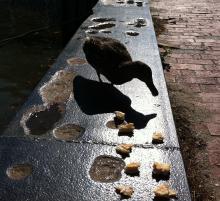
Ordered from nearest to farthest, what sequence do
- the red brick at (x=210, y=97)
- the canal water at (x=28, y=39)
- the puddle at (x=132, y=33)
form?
the red brick at (x=210, y=97), the puddle at (x=132, y=33), the canal water at (x=28, y=39)

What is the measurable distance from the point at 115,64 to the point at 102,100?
0.42 metres

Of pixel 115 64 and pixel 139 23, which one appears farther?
pixel 139 23

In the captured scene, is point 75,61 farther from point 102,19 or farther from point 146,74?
point 102,19

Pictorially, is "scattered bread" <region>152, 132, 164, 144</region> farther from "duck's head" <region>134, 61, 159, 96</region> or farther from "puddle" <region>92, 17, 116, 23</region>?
"puddle" <region>92, 17, 116, 23</region>

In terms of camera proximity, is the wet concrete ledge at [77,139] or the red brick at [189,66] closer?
the wet concrete ledge at [77,139]

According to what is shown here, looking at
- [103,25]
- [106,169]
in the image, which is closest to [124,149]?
[106,169]

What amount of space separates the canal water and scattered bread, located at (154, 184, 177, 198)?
339 centimetres

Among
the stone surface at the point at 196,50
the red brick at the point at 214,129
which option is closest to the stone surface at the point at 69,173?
the stone surface at the point at 196,50

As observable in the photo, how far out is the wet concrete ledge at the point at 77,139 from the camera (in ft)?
9.14

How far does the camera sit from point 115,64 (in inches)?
169

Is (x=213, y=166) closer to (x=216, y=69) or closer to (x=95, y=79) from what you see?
(x=95, y=79)

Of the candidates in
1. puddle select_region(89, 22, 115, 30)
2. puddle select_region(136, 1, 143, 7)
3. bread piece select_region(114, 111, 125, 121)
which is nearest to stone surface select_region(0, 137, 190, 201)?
bread piece select_region(114, 111, 125, 121)

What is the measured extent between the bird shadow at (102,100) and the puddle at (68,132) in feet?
0.97

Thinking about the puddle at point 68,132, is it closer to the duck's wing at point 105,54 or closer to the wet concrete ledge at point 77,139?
the wet concrete ledge at point 77,139
